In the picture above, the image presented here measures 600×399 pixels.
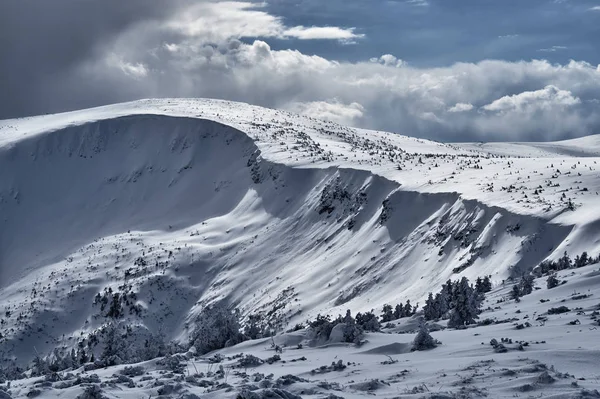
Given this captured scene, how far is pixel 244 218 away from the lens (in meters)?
73.7

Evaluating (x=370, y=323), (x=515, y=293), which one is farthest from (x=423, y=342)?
(x=515, y=293)

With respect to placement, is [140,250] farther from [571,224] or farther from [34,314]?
[571,224]

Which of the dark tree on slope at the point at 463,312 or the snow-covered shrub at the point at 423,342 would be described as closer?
the snow-covered shrub at the point at 423,342

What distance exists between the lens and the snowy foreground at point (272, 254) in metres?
16.5

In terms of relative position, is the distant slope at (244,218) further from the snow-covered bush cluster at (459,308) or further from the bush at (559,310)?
the bush at (559,310)

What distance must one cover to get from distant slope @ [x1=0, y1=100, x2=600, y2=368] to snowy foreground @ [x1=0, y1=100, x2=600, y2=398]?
20 centimetres

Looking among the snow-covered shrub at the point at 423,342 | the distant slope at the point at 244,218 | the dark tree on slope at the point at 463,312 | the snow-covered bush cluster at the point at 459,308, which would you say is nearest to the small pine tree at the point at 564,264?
the distant slope at the point at 244,218

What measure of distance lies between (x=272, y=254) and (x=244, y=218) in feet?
34.5

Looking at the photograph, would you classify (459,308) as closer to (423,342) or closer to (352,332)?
(352,332)

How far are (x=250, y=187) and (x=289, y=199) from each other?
787cm

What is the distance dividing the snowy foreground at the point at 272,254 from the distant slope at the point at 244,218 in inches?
8.0

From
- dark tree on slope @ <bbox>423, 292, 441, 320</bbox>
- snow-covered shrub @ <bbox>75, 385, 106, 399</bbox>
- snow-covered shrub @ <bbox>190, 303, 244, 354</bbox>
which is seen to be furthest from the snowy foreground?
dark tree on slope @ <bbox>423, 292, 441, 320</bbox>

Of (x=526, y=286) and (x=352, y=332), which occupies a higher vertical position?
(x=526, y=286)

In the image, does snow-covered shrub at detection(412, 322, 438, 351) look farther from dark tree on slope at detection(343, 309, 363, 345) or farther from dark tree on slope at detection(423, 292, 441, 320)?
dark tree on slope at detection(423, 292, 441, 320)
